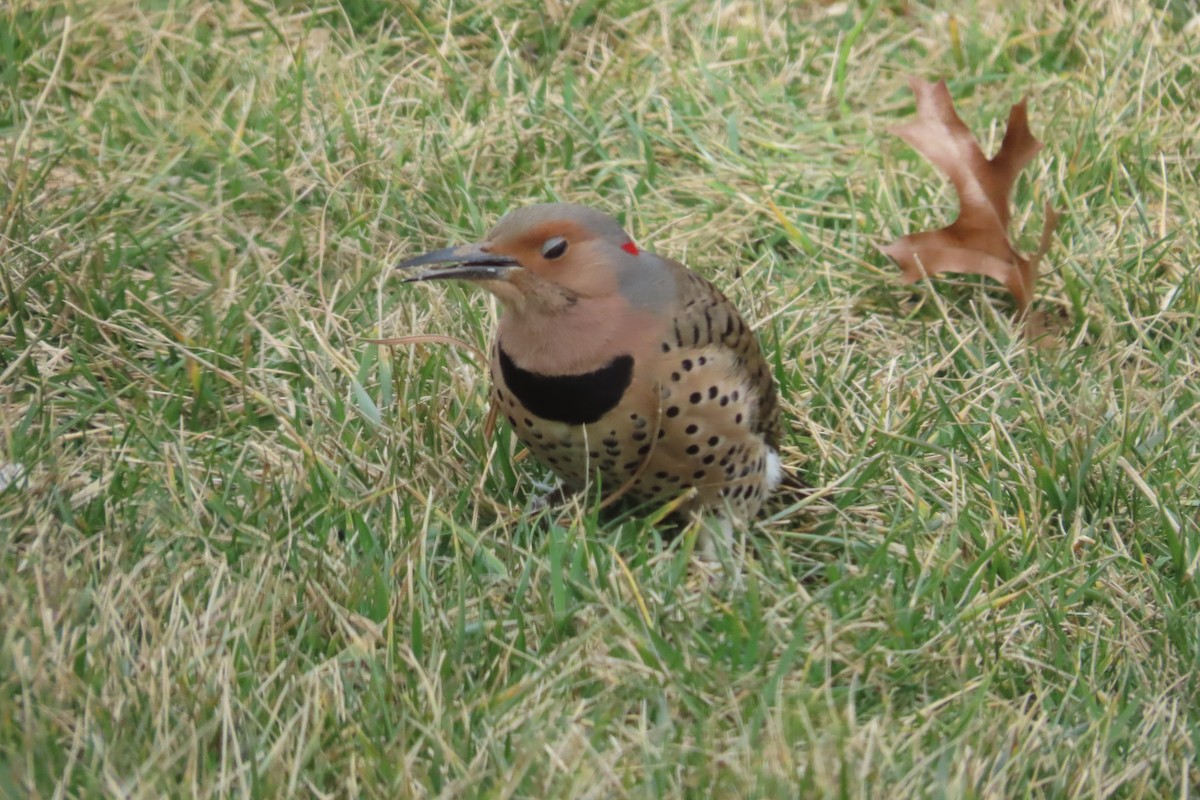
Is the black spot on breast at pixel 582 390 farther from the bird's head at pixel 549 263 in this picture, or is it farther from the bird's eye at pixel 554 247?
the bird's eye at pixel 554 247

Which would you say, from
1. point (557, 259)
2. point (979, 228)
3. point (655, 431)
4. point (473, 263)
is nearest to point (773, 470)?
point (655, 431)

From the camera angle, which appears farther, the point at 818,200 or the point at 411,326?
the point at 818,200

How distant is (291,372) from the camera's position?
431cm

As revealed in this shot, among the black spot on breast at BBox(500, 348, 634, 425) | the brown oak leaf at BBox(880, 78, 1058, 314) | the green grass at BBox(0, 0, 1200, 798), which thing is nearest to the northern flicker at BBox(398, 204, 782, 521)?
the black spot on breast at BBox(500, 348, 634, 425)

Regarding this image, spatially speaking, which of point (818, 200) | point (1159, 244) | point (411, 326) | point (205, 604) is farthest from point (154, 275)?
point (1159, 244)

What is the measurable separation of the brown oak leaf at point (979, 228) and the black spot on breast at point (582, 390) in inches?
57.6

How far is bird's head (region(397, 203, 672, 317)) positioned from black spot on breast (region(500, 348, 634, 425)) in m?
0.15

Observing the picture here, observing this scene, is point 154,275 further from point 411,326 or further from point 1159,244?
point 1159,244

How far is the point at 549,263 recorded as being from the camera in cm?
361

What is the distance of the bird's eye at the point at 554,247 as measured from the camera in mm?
3592

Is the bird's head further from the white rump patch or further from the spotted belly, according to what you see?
the white rump patch

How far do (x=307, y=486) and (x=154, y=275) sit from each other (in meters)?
1.28

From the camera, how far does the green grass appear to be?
3016 mm

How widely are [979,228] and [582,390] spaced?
5.65 feet
